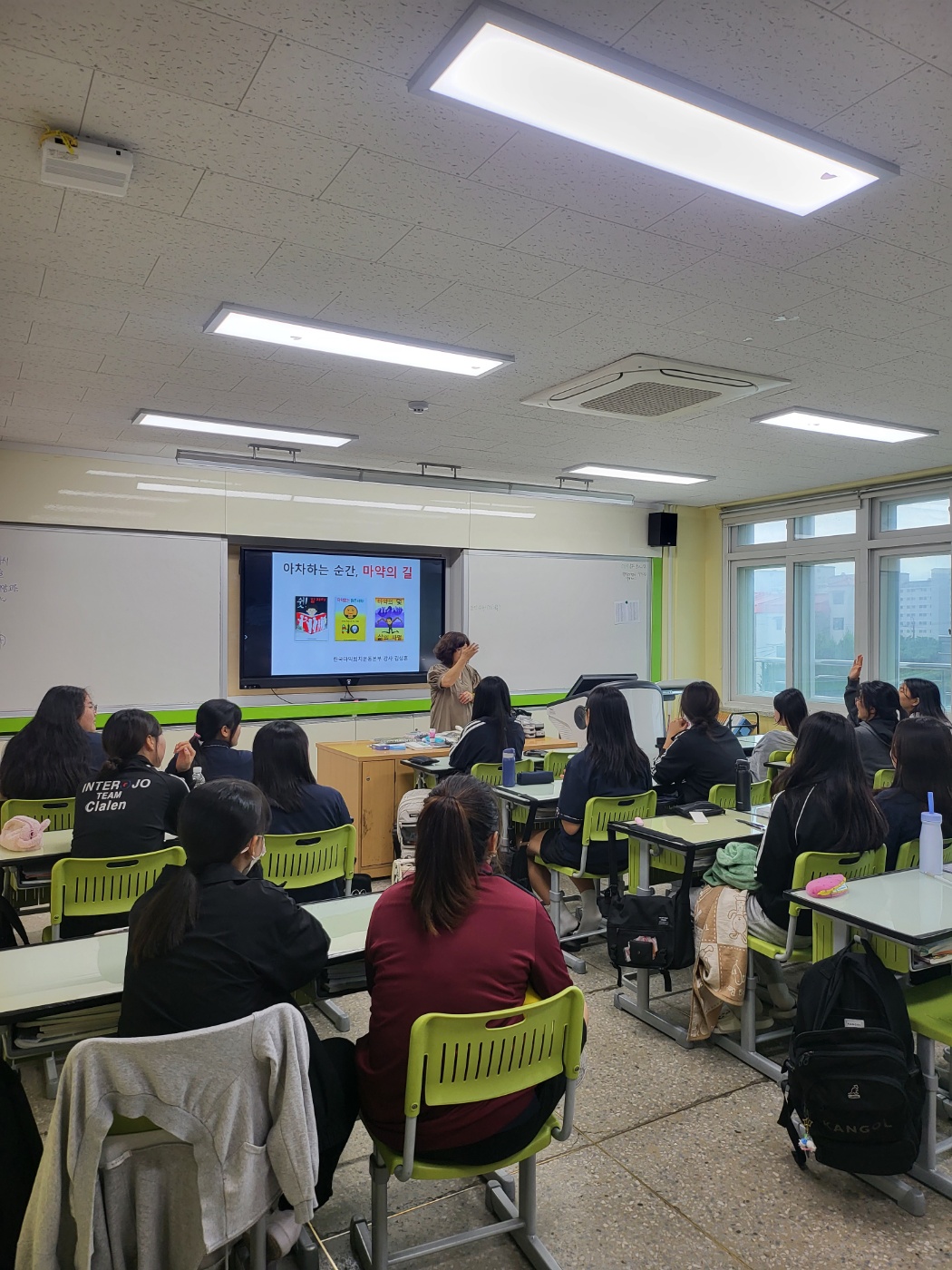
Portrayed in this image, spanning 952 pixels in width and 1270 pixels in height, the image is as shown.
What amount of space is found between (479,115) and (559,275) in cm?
102

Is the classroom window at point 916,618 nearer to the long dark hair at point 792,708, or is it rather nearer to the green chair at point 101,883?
the long dark hair at point 792,708

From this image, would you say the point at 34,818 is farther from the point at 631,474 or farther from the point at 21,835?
the point at 631,474

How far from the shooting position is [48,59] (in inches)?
71.9

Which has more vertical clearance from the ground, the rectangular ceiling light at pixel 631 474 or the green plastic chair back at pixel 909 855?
the rectangular ceiling light at pixel 631 474

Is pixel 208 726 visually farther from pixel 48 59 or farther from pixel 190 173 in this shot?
pixel 48 59

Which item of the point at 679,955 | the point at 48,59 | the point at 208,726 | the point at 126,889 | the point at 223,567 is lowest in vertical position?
the point at 679,955

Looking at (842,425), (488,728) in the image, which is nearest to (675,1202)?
(488,728)

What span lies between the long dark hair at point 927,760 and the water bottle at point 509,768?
6.12 feet

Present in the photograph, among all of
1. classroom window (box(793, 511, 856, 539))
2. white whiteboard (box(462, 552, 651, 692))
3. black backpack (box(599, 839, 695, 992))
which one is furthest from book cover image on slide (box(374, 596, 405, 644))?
black backpack (box(599, 839, 695, 992))

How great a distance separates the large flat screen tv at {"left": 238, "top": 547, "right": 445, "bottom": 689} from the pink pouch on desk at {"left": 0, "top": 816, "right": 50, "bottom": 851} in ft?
11.7

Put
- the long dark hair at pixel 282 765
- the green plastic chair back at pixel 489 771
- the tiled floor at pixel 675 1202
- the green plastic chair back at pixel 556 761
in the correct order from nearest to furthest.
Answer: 1. the tiled floor at pixel 675 1202
2. the long dark hair at pixel 282 765
3. the green plastic chair back at pixel 489 771
4. the green plastic chair back at pixel 556 761

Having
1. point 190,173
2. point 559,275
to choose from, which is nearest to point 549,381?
point 559,275

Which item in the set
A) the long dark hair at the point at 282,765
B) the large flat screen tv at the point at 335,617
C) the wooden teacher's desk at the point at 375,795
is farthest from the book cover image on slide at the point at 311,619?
the long dark hair at the point at 282,765

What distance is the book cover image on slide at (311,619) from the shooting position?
7000 mm
